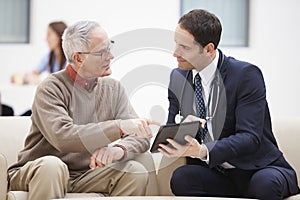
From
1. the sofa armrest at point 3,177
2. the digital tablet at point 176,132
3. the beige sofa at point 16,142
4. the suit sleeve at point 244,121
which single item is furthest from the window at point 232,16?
the sofa armrest at point 3,177

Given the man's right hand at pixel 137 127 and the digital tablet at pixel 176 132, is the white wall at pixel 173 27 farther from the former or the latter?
the digital tablet at pixel 176 132

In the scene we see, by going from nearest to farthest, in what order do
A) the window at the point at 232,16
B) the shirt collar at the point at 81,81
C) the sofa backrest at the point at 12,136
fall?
1. the shirt collar at the point at 81,81
2. the sofa backrest at the point at 12,136
3. the window at the point at 232,16

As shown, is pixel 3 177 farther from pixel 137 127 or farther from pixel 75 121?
pixel 137 127

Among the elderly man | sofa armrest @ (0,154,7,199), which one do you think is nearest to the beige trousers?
the elderly man

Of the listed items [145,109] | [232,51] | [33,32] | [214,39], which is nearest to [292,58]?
[232,51]

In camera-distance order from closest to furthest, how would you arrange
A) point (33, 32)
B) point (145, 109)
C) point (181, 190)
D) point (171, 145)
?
point (171, 145), point (181, 190), point (145, 109), point (33, 32)

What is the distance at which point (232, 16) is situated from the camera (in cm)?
763

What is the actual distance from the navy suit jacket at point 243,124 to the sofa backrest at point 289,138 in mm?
237

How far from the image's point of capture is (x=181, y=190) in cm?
268

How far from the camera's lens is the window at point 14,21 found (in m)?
7.42

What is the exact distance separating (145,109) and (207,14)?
1.72m

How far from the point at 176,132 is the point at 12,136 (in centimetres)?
93

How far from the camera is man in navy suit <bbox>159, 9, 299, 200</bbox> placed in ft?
8.48

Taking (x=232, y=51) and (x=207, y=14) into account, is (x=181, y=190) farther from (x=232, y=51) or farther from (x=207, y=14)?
(x=232, y=51)
